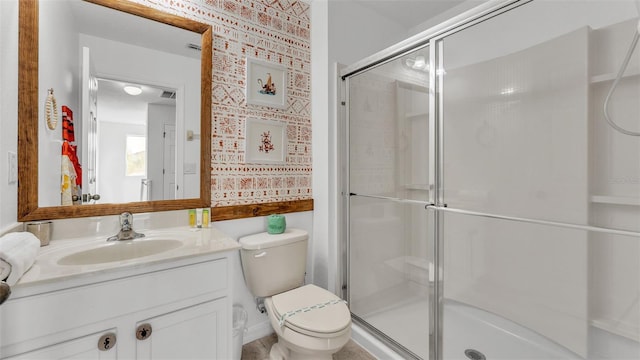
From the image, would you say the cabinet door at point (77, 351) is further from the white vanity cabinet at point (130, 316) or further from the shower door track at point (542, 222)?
the shower door track at point (542, 222)

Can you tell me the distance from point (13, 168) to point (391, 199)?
178cm

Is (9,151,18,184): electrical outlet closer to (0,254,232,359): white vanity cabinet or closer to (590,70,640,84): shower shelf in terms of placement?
(0,254,232,359): white vanity cabinet

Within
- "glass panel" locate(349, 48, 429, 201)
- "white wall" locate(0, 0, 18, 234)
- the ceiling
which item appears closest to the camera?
"white wall" locate(0, 0, 18, 234)

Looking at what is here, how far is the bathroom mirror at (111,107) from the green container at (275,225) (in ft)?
1.27

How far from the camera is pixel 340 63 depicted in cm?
202

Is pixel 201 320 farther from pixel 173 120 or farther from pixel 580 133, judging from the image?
pixel 580 133

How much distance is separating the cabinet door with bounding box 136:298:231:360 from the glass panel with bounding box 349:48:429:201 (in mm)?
1142

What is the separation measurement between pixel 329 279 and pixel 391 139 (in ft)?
3.48

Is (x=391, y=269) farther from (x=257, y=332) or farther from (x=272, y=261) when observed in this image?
(x=257, y=332)

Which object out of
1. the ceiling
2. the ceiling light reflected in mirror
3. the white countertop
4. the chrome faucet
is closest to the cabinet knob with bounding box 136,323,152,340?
the white countertop

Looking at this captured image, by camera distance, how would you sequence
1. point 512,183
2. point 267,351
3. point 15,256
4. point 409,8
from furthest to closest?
point 409,8, point 267,351, point 512,183, point 15,256

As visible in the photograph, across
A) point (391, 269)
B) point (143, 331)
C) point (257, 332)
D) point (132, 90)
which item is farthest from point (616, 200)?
point (132, 90)

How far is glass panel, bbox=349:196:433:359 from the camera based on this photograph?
160 cm

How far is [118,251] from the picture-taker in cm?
130
